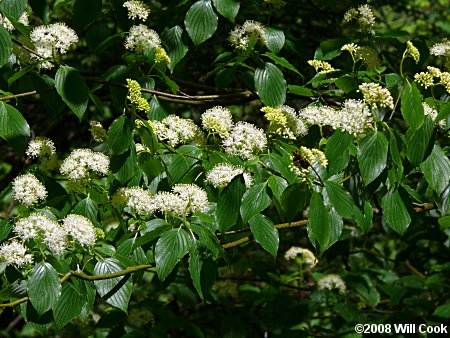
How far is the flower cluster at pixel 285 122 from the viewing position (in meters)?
1.88

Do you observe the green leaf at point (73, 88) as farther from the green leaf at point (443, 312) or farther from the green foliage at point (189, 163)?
the green leaf at point (443, 312)

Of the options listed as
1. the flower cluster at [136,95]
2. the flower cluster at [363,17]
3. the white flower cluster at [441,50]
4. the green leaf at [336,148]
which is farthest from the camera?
the flower cluster at [363,17]

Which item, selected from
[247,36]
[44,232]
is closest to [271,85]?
[247,36]

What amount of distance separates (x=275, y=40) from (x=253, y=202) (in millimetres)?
814

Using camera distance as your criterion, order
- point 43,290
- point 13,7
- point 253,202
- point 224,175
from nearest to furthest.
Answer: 1. point 43,290
2. point 253,202
3. point 224,175
4. point 13,7

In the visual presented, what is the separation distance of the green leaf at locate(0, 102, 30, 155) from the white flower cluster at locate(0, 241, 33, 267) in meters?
0.36

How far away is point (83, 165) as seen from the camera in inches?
76.2

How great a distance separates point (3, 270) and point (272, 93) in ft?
3.21

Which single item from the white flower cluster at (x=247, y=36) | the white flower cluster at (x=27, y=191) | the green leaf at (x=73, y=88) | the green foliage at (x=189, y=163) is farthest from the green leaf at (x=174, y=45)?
the white flower cluster at (x=27, y=191)

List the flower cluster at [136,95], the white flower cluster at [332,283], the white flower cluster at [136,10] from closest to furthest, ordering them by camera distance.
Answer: the flower cluster at [136,95] < the white flower cluster at [136,10] < the white flower cluster at [332,283]

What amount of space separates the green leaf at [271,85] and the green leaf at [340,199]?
21.2 inches

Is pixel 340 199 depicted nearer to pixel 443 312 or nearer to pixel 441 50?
pixel 441 50

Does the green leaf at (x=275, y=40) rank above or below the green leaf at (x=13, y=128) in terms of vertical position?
above

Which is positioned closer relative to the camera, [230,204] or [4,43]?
[230,204]
